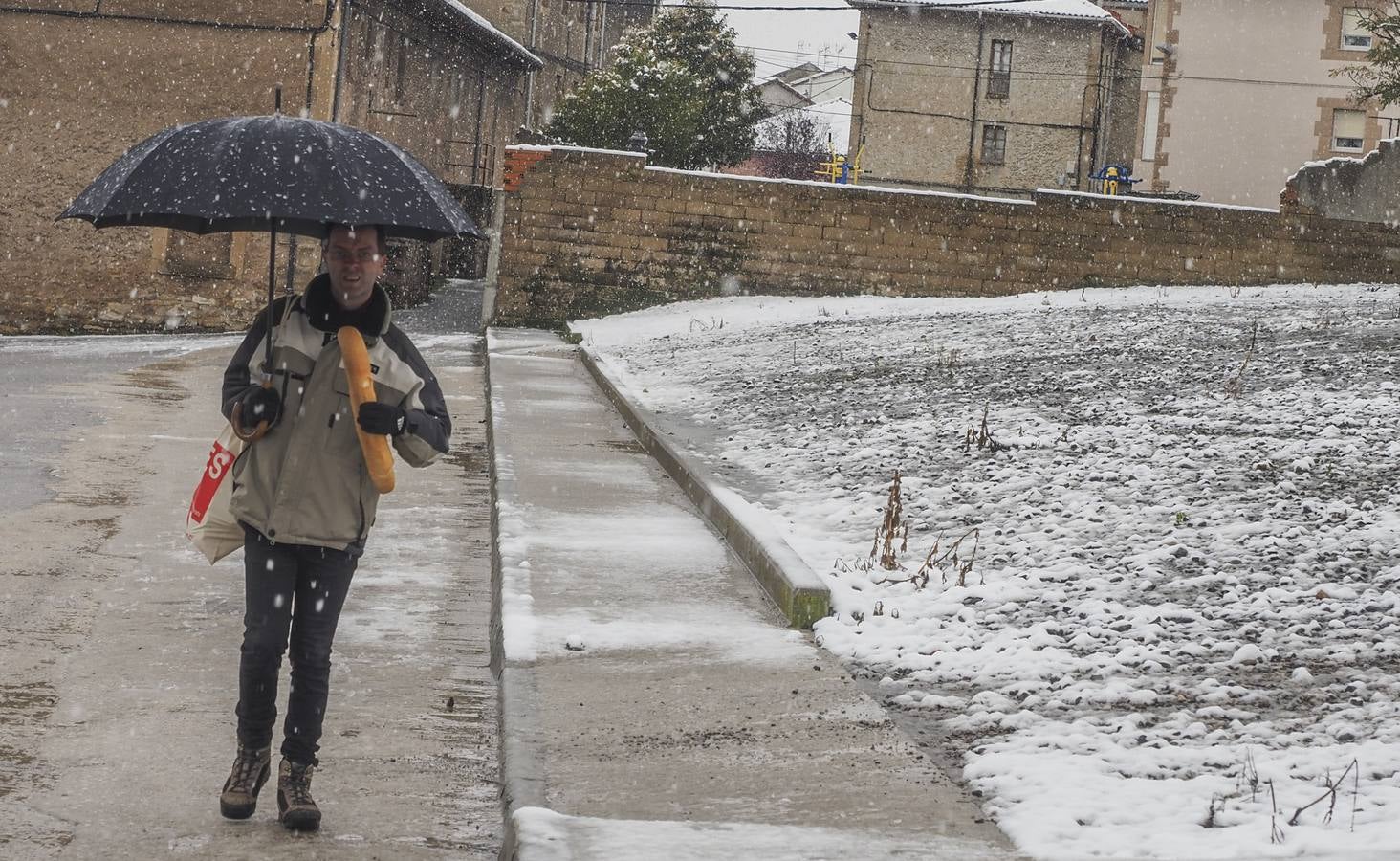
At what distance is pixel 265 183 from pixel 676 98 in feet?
130

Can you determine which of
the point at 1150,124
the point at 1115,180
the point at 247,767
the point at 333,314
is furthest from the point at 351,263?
the point at 1150,124

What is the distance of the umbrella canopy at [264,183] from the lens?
4.42m

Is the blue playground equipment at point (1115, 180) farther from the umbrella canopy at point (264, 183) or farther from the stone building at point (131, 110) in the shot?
the umbrella canopy at point (264, 183)

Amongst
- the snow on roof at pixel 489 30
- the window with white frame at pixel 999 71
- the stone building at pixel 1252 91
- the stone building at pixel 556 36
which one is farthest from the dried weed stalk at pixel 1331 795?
the window with white frame at pixel 999 71

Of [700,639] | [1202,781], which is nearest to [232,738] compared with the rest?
[700,639]

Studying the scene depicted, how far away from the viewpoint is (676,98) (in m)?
43.1

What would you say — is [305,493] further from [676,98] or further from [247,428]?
[676,98]

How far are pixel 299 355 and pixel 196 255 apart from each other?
23768 millimetres

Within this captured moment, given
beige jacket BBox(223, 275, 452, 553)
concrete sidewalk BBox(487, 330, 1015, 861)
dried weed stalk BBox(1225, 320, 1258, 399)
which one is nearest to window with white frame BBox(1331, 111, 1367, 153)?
dried weed stalk BBox(1225, 320, 1258, 399)

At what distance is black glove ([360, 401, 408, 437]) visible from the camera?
4.28 meters

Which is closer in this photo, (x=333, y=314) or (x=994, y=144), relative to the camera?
(x=333, y=314)

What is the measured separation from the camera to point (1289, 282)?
74.1ft

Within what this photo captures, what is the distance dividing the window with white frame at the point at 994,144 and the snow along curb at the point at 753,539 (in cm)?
4149

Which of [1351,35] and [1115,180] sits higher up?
[1351,35]
